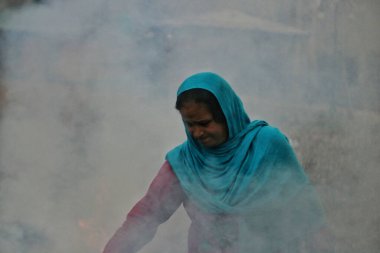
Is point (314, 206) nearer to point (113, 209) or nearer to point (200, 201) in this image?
point (200, 201)

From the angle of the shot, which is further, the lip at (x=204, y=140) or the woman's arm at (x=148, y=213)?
the woman's arm at (x=148, y=213)

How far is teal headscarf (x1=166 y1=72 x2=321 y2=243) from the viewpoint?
10.5 feet

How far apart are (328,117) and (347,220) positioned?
0.68 m

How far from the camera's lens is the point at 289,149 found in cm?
328

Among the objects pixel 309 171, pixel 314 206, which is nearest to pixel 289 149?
pixel 314 206

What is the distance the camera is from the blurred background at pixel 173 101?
450 centimetres

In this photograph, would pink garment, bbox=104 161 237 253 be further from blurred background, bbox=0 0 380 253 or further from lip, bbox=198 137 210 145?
blurred background, bbox=0 0 380 253

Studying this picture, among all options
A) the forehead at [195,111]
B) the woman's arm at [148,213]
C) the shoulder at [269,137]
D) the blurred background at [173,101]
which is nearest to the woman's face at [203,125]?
the forehead at [195,111]

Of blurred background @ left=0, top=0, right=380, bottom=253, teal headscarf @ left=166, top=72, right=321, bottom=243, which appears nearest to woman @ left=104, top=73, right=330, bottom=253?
teal headscarf @ left=166, top=72, right=321, bottom=243

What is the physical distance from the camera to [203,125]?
3178 millimetres

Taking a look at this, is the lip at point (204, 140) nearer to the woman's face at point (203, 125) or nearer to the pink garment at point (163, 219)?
the woman's face at point (203, 125)

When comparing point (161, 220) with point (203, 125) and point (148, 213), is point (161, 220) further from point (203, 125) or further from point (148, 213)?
point (203, 125)

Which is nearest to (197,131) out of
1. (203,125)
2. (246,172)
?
(203,125)

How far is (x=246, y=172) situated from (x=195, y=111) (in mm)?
374
